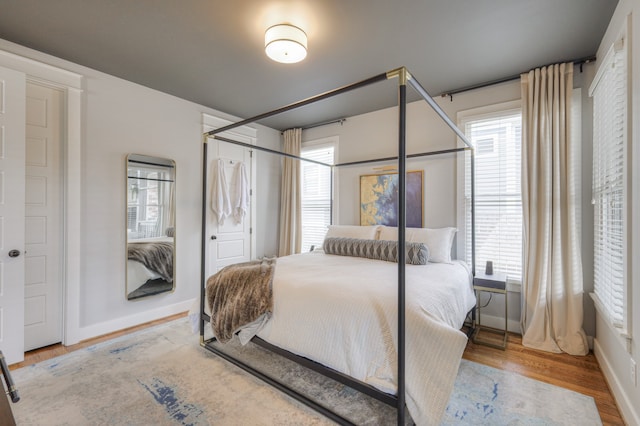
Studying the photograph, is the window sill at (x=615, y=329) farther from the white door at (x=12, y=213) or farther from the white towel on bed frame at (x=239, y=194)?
the white door at (x=12, y=213)

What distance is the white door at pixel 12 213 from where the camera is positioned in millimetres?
2338

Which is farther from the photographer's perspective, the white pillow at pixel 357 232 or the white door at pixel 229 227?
the white door at pixel 229 227

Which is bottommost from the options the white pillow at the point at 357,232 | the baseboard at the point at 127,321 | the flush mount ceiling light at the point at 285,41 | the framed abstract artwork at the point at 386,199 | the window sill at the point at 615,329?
the baseboard at the point at 127,321

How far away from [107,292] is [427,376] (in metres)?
3.18

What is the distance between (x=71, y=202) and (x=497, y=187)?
170 inches

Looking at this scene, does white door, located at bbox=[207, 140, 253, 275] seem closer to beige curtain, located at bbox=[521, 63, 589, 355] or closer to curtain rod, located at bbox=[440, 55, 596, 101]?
curtain rod, located at bbox=[440, 55, 596, 101]

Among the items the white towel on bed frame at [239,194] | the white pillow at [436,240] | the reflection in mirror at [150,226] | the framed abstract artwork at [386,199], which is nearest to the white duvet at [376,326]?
the white pillow at [436,240]

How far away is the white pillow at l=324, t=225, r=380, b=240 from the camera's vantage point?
135 inches

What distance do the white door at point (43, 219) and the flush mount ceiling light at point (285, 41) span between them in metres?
2.18

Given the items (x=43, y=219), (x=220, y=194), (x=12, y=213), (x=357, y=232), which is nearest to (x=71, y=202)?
(x=43, y=219)

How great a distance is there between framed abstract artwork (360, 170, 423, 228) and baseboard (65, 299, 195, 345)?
2519mm

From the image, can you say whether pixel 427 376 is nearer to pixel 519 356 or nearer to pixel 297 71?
pixel 519 356

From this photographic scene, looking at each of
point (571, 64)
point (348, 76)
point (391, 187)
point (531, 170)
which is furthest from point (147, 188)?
point (571, 64)

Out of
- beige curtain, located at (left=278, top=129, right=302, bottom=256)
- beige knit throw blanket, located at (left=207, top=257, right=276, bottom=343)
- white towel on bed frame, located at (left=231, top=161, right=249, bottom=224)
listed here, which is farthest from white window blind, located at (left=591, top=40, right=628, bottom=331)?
white towel on bed frame, located at (left=231, top=161, right=249, bottom=224)
